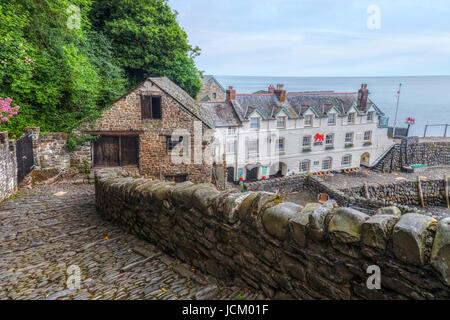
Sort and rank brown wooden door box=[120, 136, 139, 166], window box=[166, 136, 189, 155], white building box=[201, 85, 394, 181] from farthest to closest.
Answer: white building box=[201, 85, 394, 181] → window box=[166, 136, 189, 155] → brown wooden door box=[120, 136, 139, 166]

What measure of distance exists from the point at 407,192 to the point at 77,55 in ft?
95.4

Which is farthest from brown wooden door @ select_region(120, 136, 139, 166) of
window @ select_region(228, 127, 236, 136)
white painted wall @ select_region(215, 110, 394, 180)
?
window @ select_region(228, 127, 236, 136)

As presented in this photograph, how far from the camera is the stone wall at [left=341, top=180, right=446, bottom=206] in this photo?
25.9 m

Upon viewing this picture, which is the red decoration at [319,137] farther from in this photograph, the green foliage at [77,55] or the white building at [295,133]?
the green foliage at [77,55]

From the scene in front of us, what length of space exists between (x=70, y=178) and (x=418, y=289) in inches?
627

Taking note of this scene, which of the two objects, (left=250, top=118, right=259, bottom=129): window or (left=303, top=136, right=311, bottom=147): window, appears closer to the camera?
(left=250, top=118, right=259, bottom=129): window

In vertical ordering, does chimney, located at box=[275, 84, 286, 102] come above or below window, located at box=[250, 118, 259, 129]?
above

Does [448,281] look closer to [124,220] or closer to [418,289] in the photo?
[418,289]

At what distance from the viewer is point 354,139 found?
33.1 m

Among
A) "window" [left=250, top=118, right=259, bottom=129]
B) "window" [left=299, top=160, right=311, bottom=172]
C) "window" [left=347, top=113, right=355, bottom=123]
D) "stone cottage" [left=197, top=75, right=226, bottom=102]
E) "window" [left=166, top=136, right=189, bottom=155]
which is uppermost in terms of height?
"stone cottage" [left=197, top=75, right=226, bottom=102]

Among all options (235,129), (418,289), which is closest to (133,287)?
(418,289)

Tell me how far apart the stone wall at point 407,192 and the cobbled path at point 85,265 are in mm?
23450

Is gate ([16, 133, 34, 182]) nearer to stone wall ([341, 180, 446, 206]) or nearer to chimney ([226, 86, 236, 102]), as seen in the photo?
chimney ([226, 86, 236, 102])
